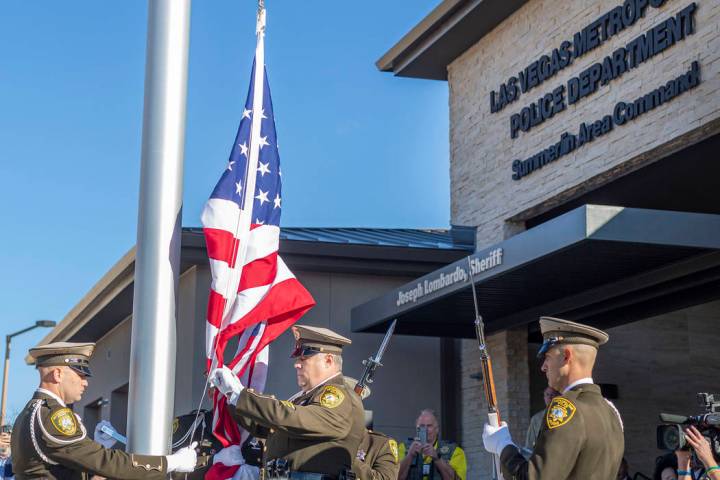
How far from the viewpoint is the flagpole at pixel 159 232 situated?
6.29m

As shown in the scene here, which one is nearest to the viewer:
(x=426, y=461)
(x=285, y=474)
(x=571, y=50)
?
(x=285, y=474)

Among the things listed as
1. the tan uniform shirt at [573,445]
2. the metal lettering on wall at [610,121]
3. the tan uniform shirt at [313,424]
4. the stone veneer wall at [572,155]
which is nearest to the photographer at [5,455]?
the tan uniform shirt at [313,424]

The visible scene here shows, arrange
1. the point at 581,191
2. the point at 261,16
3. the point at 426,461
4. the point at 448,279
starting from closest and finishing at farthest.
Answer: the point at 261,16
the point at 426,461
the point at 448,279
the point at 581,191

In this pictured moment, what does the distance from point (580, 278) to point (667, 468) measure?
3153 millimetres

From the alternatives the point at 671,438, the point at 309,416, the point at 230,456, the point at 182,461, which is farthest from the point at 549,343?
the point at 230,456

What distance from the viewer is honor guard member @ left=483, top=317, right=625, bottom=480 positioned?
5.66 meters

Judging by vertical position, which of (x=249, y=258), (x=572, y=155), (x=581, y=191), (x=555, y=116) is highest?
(x=555, y=116)

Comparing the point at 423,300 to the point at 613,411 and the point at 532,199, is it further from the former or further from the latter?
the point at 613,411

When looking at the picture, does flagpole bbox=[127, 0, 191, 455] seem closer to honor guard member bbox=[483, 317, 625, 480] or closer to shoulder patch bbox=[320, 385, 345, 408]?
shoulder patch bbox=[320, 385, 345, 408]

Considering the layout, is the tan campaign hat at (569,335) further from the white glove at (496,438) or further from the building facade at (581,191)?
the building facade at (581,191)

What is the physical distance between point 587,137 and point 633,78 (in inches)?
40.2

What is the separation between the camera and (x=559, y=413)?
571 cm

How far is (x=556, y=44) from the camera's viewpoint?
49.0 feet

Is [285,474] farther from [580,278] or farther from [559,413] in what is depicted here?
[580,278]
